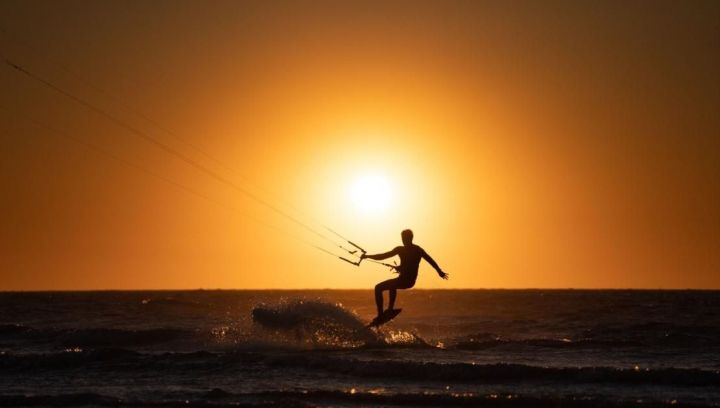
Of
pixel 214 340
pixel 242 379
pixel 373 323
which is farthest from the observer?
pixel 214 340

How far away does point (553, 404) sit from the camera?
19266 mm

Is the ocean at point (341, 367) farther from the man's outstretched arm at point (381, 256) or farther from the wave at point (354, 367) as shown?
the man's outstretched arm at point (381, 256)

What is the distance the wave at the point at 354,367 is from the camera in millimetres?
22188

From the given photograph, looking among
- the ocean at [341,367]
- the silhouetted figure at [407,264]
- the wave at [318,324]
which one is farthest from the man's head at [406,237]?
the wave at [318,324]

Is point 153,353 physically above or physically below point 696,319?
below

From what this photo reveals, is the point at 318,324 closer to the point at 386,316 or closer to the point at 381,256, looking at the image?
the point at 386,316

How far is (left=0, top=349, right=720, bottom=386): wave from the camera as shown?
874 inches

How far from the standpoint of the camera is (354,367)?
76.5 ft

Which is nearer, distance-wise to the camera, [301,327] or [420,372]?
[420,372]

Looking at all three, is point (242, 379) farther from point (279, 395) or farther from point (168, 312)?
point (168, 312)

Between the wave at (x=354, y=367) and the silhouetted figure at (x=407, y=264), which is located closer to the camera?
the wave at (x=354, y=367)

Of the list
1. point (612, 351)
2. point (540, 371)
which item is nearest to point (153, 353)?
point (540, 371)

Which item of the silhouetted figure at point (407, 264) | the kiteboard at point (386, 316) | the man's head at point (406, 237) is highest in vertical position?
the man's head at point (406, 237)

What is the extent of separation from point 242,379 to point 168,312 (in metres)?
35.3
